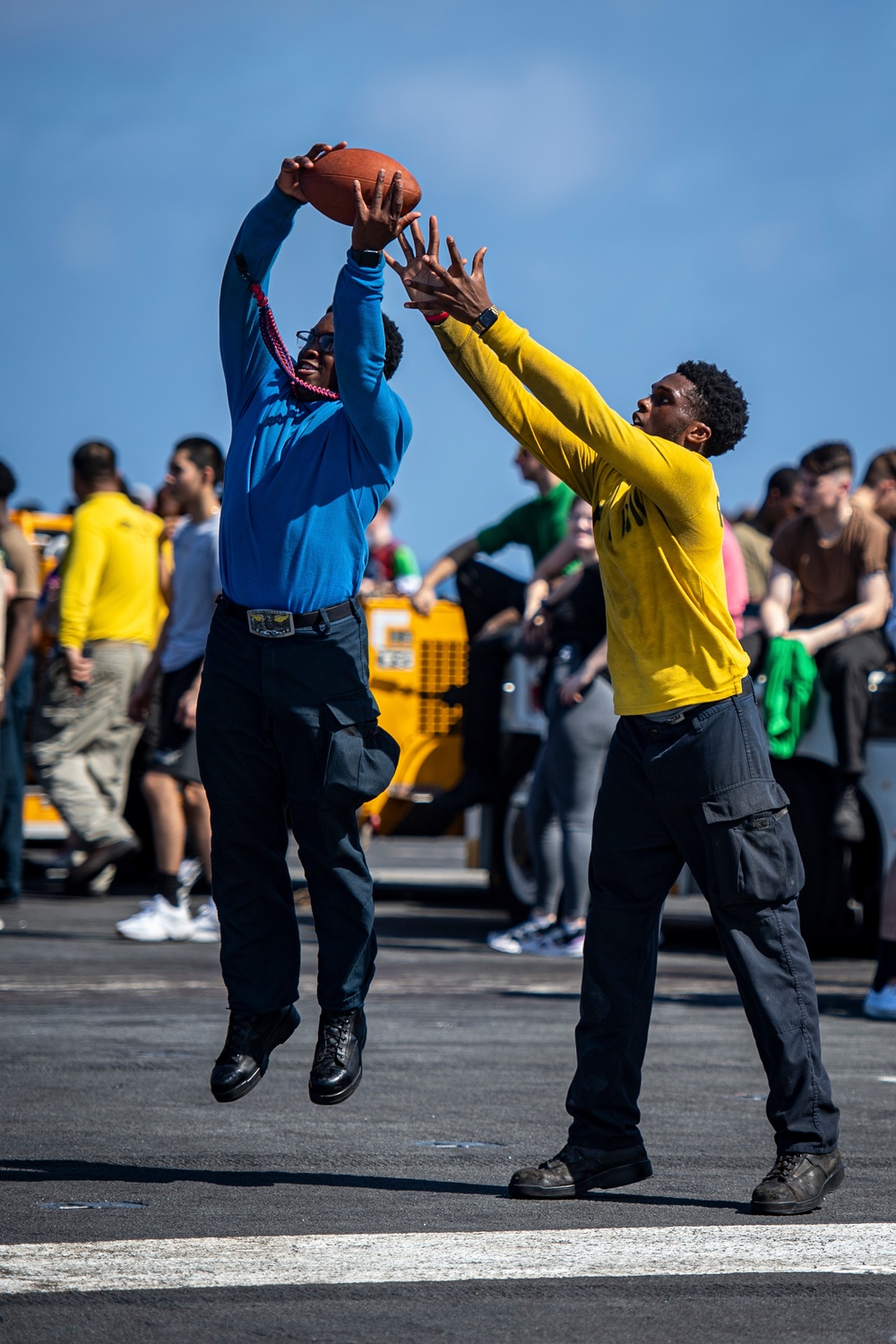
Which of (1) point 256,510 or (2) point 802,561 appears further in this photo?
(2) point 802,561

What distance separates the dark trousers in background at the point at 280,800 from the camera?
16.1 ft

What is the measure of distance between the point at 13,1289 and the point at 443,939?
670 centimetres

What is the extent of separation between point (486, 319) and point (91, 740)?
7.81m

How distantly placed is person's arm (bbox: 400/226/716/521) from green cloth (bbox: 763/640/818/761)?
4599 millimetres

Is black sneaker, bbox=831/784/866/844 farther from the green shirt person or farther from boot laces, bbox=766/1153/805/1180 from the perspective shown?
boot laces, bbox=766/1153/805/1180

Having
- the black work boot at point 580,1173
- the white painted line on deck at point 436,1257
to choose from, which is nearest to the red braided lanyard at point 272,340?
the black work boot at point 580,1173

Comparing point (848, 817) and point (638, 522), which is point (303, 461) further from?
point (848, 817)

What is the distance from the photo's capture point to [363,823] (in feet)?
38.0

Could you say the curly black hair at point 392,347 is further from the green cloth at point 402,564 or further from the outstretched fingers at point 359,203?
the green cloth at point 402,564

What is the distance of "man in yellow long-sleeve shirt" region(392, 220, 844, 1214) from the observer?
461cm

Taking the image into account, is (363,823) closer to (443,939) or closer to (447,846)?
(443,939)

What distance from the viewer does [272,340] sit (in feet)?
17.0

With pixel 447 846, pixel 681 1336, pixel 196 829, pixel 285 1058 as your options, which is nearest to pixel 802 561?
pixel 196 829

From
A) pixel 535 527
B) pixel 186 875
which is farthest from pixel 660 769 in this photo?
pixel 535 527
